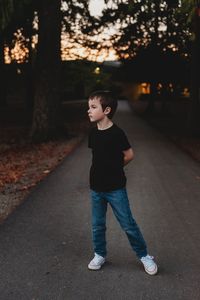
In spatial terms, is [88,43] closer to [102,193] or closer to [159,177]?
[159,177]

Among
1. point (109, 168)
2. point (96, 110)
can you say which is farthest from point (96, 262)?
point (96, 110)

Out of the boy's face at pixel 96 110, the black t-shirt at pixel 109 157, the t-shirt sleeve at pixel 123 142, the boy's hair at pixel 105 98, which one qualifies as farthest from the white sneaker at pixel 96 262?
the boy's hair at pixel 105 98

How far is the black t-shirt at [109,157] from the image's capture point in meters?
4.26

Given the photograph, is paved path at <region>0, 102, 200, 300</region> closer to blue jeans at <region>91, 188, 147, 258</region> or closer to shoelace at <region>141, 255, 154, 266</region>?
shoelace at <region>141, 255, 154, 266</region>

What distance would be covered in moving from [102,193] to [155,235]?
1498 millimetres

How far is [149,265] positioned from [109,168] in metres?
1.04

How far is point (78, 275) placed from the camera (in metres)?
4.23

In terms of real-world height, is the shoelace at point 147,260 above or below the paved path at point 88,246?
above

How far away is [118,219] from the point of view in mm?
4375

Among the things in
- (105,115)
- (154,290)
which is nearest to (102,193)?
(105,115)

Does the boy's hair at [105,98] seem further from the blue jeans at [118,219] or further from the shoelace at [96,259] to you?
the shoelace at [96,259]

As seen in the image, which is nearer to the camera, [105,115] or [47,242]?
[105,115]

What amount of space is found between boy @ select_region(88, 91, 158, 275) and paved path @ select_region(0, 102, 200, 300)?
0.91ft

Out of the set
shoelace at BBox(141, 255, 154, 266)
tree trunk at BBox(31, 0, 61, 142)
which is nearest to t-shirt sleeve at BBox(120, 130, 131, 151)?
shoelace at BBox(141, 255, 154, 266)
